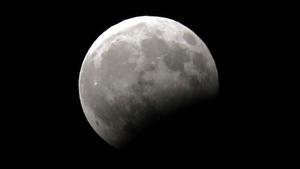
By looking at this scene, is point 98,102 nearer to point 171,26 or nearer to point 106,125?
point 106,125

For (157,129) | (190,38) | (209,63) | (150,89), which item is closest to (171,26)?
(190,38)

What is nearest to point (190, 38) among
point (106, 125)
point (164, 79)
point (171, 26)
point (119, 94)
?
point (171, 26)

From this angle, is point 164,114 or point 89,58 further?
point 89,58

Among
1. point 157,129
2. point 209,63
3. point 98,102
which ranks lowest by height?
point 157,129

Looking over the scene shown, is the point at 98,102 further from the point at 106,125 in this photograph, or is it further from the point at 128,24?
the point at 128,24

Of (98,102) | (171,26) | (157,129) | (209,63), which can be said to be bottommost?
(157,129)

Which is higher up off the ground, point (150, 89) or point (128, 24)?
point (128, 24)
